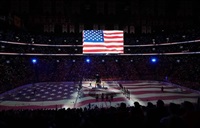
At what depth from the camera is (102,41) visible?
4612 cm

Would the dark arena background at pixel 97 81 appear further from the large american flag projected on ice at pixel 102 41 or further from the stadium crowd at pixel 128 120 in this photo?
the large american flag projected on ice at pixel 102 41

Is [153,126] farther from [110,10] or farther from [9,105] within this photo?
[9,105]

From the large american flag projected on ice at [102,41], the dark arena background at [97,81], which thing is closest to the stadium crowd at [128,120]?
the dark arena background at [97,81]

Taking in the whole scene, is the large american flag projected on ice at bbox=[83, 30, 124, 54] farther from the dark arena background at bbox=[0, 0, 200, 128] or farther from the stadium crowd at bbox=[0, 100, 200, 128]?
the stadium crowd at bbox=[0, 100, 200, 128]

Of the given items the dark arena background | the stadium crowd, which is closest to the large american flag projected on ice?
the dark arena background

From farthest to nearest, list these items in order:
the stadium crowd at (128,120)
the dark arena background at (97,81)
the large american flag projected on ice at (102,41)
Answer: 1. the large american flag projected on ice at (102,41)
2. the dark arena background at (97,81)
3. the stadium crowd at (128,120)

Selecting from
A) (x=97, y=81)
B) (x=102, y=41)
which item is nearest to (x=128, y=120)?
(x=97, y=81)

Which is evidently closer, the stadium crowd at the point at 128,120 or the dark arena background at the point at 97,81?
the stadium crowd at the point at 128,120

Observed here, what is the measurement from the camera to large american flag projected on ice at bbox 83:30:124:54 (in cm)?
4584

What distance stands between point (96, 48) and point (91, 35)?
356 centimetres

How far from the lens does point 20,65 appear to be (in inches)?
1818

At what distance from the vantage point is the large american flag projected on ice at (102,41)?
4584 centimetres

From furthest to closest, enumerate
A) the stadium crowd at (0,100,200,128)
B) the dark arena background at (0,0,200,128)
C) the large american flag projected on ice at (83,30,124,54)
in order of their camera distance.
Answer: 1. the large american flag projected on ice at (83,30,124,54)
2. the dark arena background at (0,0,200,128)
3. the stadium crowd at (0,100,200,128)

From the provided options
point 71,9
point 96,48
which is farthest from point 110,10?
point 96,48
